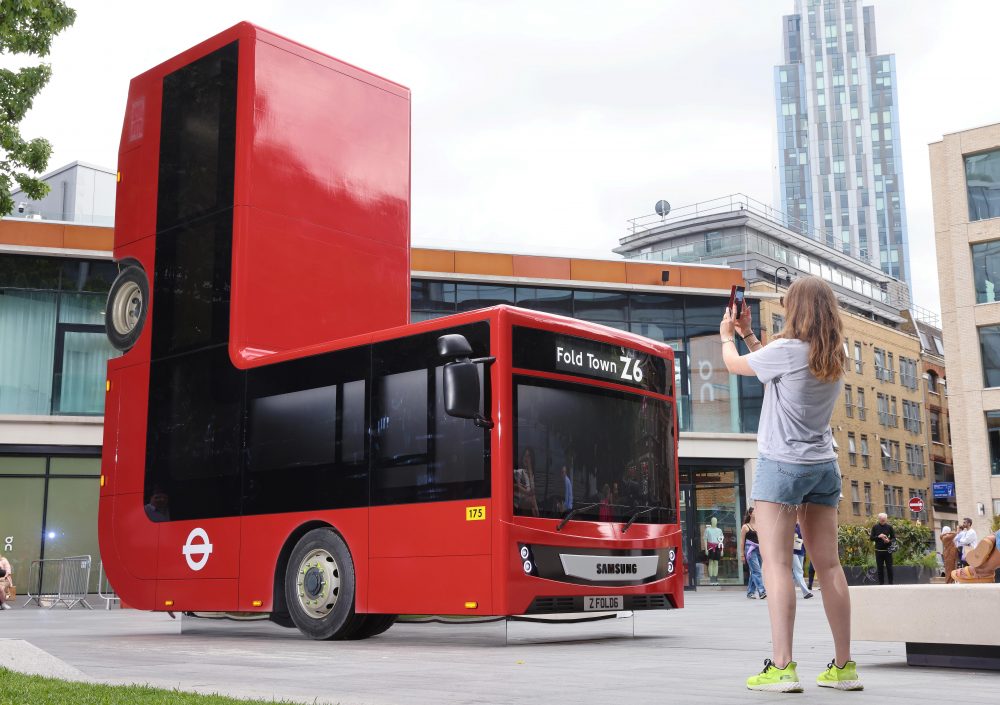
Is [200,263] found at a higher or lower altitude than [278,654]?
higher

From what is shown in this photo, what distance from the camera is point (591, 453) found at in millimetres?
10195

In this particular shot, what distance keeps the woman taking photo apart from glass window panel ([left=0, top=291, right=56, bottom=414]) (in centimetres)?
2334

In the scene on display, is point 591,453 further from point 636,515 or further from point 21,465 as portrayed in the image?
point 21,465

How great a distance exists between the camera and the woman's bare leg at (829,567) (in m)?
5.71

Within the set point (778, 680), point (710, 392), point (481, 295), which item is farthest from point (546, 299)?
point (778, 680)

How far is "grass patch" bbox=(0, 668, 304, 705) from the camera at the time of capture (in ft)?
17.1

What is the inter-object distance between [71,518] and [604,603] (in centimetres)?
1975

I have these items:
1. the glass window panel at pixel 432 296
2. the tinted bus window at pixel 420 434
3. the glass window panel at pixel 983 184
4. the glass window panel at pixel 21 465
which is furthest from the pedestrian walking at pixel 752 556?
the glass window panel at pixel 983 184

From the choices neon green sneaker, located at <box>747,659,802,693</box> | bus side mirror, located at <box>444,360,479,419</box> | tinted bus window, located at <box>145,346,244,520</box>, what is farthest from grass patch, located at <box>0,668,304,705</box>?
tinted bus window, located at <box>145,346,244,520</box>

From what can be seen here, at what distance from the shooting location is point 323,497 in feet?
35.2

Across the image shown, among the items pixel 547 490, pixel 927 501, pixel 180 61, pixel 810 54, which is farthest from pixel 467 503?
pixel 810 54

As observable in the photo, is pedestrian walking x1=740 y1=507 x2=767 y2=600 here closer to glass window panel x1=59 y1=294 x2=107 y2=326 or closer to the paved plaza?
the paved plaza

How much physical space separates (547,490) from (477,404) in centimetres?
96

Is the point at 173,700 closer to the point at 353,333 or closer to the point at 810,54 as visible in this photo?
the point at 353,333
